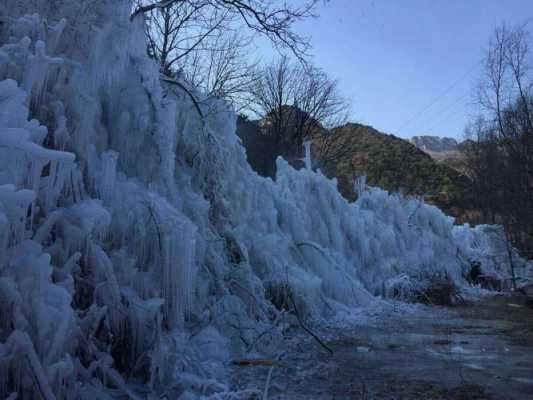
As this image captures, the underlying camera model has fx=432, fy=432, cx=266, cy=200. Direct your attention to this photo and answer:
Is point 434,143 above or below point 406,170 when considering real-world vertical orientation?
above

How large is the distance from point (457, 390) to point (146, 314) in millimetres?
1902

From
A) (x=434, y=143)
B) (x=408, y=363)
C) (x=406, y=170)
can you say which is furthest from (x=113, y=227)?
(x=434, y=143)

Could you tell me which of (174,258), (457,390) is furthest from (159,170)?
(457,390)

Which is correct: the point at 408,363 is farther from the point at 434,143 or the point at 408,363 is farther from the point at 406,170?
the point at 434,143

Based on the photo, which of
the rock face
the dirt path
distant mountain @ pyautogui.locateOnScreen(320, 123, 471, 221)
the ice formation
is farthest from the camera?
the rock face

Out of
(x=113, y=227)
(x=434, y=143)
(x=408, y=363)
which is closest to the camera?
(x=113, y=227)

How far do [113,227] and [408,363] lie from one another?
236 centimetres

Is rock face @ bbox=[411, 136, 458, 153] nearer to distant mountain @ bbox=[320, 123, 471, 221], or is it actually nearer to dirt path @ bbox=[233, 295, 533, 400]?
distant mountain @ bbox=[320, 123, 471, 221]

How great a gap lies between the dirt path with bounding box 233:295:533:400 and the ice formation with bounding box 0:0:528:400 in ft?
1.32

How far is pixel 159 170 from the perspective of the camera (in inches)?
138

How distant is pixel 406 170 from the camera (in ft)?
93.9

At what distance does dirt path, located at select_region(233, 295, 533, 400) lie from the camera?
103 inches

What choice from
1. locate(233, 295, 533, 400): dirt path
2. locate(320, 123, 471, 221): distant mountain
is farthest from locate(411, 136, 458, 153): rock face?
locate(233, 295, 533, 400): dirt path

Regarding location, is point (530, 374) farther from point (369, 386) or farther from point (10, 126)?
point (10, 126)
